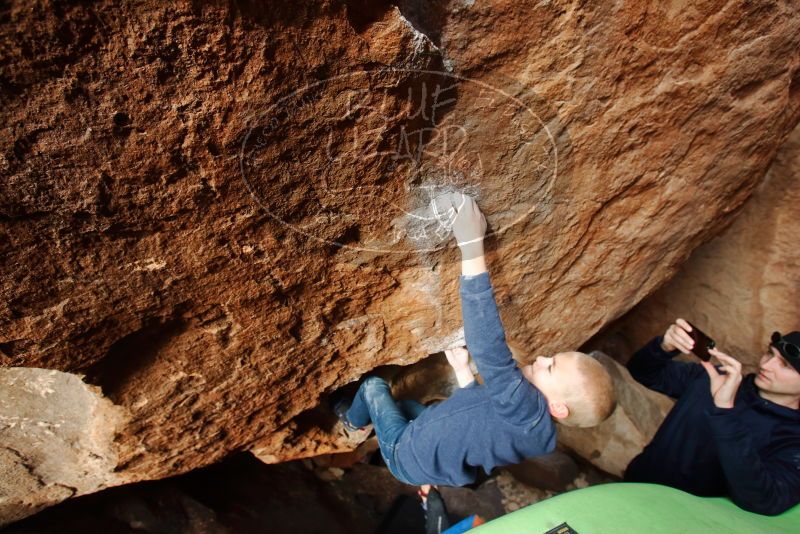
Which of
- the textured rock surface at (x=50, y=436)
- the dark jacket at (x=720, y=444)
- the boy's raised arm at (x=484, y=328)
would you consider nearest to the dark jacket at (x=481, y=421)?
the boy's raised arm at (x=484, y=328)

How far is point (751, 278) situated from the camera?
2117 mm

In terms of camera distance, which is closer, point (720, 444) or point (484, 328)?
point (484, 328)

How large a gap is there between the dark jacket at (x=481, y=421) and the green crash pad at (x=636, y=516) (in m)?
0.21

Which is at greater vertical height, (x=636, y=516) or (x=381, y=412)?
(x=381, y=412)

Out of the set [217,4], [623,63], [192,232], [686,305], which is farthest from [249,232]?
[686,305]

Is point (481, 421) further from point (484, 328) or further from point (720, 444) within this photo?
point (720, 444)

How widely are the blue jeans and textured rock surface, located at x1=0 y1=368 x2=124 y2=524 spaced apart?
827 mm

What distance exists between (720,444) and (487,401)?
79 cm

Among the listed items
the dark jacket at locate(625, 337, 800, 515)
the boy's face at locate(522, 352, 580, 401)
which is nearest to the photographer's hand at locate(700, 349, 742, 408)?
the dark jacket at locate(625, 337, 800, 515)

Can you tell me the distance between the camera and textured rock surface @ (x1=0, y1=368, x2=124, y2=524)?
Answer: 4.10 ft

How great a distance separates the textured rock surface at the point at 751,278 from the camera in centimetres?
187

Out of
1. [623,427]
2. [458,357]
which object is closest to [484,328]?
[458,357]

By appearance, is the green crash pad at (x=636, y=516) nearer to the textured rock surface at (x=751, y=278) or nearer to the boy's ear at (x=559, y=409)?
the boy's ear at (x=559, y=409)

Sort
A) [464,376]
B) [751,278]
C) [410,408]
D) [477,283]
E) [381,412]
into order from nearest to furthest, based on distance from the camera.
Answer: [477,283] → [464,376] → [381,412] → [410,408] → [751,278]
